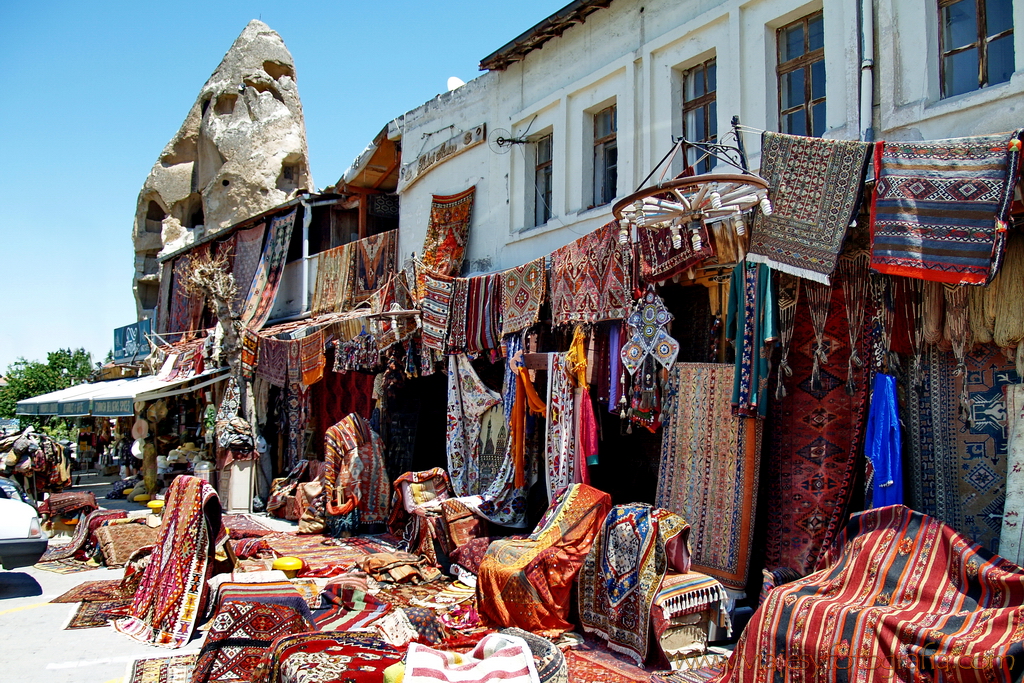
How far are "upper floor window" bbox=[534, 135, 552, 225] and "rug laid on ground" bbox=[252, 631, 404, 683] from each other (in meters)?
5.92

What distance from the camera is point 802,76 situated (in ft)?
21.3

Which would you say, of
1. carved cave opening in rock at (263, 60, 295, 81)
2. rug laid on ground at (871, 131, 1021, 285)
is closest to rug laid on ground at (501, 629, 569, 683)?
rug laid on ground at (871, 131, 1021, 285)

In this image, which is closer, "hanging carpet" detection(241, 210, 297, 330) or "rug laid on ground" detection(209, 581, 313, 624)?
"rug laid on ground" detection(209, 581, 313, 624)

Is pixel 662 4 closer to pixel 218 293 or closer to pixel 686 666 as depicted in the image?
pixel 686 666

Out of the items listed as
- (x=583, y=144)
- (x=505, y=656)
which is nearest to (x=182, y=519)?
(x=505, y=656)

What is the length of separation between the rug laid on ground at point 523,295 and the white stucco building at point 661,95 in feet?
2.48

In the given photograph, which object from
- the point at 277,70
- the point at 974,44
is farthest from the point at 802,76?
the point at 277,70

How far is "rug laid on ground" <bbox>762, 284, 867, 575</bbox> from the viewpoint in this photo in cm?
559

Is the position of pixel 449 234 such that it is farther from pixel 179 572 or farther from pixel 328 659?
pixel 328 659

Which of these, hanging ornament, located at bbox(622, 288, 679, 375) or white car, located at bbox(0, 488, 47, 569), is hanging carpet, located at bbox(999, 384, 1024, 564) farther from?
white car, located at bbox(0, 488, 47, 569)

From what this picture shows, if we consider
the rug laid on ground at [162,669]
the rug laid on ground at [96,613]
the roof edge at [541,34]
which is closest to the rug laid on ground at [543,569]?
the rug laid on ground at [162,669]

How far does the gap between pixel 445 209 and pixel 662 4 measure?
4.08 m

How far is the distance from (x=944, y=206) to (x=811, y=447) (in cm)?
202

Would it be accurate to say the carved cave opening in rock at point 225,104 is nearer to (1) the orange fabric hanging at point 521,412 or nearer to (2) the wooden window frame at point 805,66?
(1) the orange fabric hanging at point 521,412
